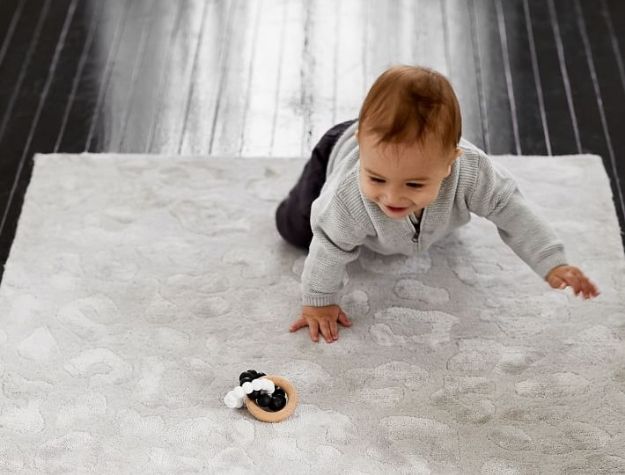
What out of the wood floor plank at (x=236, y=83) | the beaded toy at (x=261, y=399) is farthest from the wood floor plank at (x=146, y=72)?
the beaded toy at (x=261, y=399)

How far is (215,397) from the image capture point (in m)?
1.56

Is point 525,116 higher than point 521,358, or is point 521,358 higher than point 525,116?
point 525,116

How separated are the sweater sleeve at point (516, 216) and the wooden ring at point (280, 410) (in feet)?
1.35

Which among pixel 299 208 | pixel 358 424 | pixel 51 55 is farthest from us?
pixel 51 55

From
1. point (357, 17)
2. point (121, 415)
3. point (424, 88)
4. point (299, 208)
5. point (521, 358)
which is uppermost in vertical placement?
point (357, 17)

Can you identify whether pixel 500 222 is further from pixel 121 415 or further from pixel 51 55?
pixel 51 55

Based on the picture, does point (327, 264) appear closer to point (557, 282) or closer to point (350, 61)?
→ point (557, 282)

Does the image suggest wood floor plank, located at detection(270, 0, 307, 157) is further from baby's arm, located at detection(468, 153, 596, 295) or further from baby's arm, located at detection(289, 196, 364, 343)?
baby's arm, located at detection(468, 153, 596, 295)

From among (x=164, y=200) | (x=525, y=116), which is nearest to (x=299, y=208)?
(x=164, y=200)

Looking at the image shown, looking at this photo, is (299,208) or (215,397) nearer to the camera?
(215,397)

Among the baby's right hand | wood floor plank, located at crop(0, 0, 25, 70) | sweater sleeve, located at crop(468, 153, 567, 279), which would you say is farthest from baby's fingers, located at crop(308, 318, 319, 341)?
wood floor plank, located at crop(0, 0, 25, 70)

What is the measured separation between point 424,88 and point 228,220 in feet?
2.31

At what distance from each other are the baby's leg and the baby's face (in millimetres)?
279

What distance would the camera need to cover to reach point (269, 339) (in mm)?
1646
